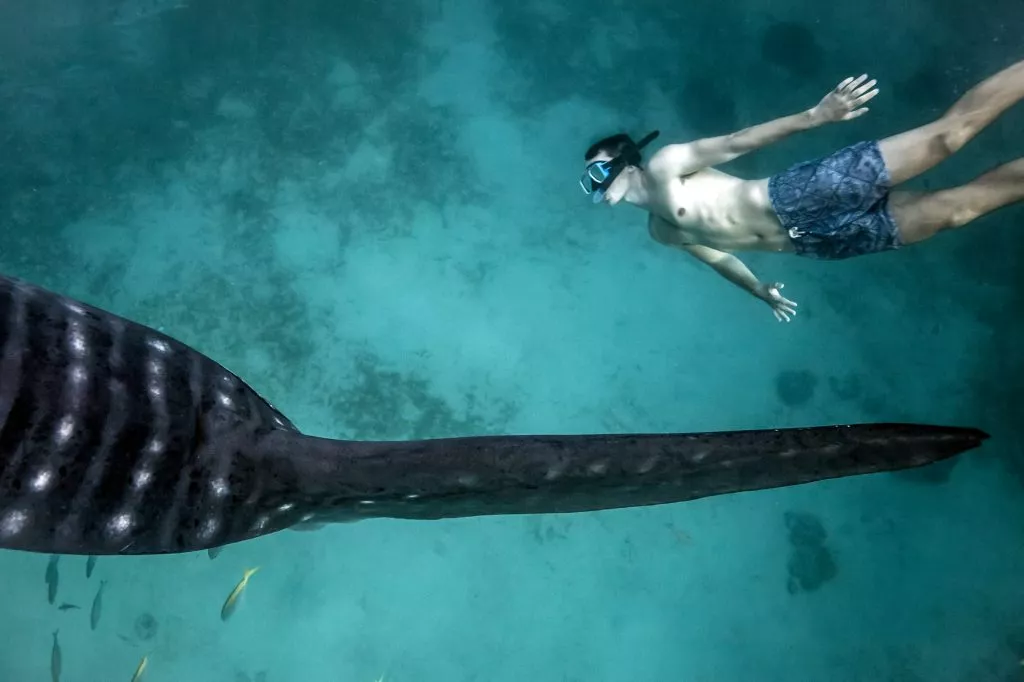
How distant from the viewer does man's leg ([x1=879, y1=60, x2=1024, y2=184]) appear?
4.86 m

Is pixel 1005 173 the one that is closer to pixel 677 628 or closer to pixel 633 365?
pixel 633 365

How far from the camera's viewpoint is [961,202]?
518cm

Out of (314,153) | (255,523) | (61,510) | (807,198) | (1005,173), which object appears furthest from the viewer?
(314,153)

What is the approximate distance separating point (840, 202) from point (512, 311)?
5.71 metres

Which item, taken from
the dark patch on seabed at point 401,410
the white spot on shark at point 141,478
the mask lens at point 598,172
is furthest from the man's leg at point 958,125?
the dark patch on seabed at point 401,410

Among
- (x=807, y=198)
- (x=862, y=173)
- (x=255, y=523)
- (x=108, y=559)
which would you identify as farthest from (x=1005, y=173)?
(x=108, y=559)

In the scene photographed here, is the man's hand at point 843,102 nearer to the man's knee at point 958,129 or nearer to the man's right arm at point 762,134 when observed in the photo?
the man's right arm at point 762,134

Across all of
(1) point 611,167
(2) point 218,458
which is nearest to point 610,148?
(1) point 611,167

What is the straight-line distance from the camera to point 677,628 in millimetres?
9859

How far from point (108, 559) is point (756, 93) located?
1128 centimetres

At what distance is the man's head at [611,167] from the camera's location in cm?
595

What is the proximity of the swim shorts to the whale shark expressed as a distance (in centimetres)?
334

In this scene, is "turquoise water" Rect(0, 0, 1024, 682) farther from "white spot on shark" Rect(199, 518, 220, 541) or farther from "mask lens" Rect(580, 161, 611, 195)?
"white spot on shark" Rect(199, 518, 220, 541)

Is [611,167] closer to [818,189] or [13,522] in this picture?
[818,189]
